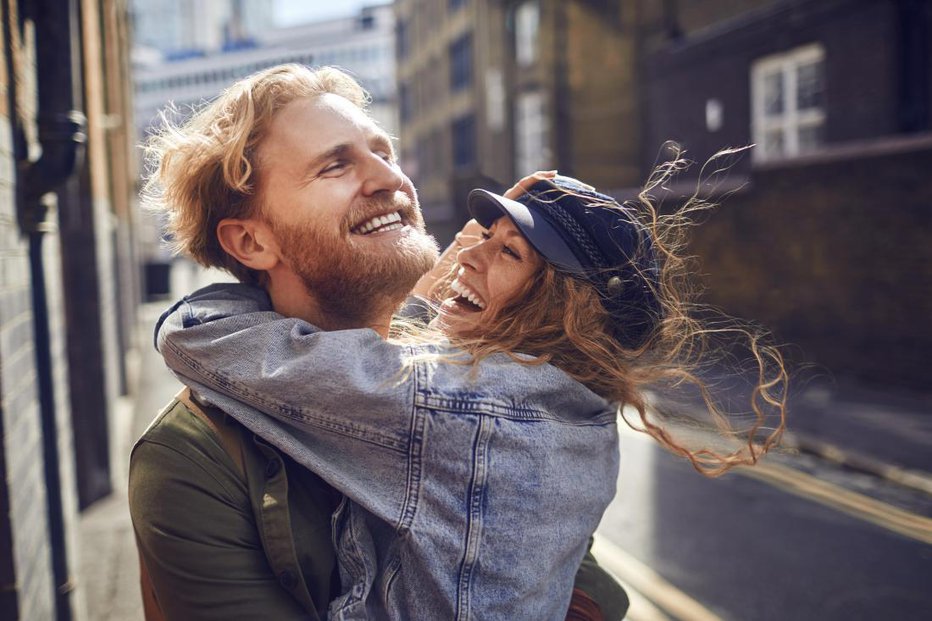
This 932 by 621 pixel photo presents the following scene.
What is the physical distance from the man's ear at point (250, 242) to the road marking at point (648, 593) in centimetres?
321

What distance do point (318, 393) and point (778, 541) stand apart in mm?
4683

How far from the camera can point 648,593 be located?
458 centimetres

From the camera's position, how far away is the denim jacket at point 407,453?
5.07 feet

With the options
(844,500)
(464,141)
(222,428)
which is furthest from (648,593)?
(464,141)

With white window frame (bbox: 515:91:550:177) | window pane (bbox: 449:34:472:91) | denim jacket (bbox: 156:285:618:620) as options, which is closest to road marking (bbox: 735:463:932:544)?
denim jacket (bbox: 156:285:618:620)

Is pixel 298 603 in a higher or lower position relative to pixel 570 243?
lower

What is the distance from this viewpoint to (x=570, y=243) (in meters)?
1.94

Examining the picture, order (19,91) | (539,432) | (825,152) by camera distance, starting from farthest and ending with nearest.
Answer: (825,152)
(19,91)
(539,432)

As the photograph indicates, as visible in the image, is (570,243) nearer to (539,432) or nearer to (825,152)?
(539,432)

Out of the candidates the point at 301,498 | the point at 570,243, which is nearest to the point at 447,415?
the point at 301,498

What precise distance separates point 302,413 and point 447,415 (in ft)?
0.92

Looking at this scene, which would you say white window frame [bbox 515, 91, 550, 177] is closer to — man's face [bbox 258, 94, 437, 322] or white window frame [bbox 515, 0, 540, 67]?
white window frame [bbox 515, 0, 540, 67]

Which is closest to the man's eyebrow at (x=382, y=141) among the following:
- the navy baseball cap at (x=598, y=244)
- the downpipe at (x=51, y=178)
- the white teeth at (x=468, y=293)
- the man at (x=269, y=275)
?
the man at (x=269, y=275)

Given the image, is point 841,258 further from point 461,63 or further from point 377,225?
point 461,63
